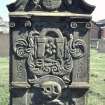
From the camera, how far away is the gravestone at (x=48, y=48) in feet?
25.3

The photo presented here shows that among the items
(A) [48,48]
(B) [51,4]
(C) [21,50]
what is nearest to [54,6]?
(B) [51,4]

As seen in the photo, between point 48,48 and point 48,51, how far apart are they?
48 millimetres

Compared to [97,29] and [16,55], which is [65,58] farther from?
[97,29]

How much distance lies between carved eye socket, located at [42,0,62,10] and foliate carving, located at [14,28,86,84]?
0.35 metres

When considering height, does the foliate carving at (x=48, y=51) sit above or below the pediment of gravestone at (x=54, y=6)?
below

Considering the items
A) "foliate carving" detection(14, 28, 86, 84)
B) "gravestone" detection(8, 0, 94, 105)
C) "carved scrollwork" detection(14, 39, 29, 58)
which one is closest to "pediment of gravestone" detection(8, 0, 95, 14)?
"gravestone" detection(8, 0, 94, 105)

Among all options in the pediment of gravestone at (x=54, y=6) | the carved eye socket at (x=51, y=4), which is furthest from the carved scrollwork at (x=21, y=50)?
the carved eye socket at (x=51, y=4)

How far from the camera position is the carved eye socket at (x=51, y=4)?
303 inches

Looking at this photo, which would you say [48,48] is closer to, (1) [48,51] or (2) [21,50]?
(1) [48,51]

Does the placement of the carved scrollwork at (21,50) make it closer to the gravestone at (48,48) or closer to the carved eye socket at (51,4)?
the gravestone at (48,48)

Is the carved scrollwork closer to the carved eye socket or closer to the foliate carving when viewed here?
the foliate carving

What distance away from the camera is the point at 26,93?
789 centimetres

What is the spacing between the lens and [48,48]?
777cm

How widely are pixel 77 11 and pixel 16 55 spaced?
1.20 m
